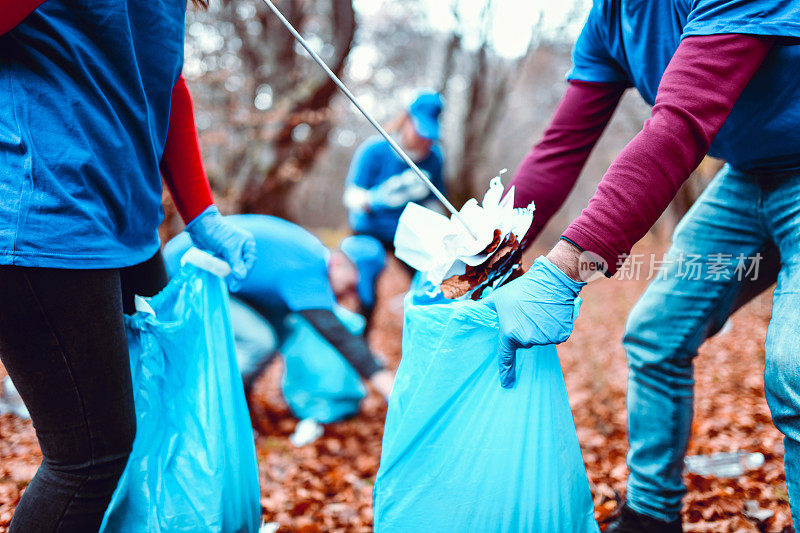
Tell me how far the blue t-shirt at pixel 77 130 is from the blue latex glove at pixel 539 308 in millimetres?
819

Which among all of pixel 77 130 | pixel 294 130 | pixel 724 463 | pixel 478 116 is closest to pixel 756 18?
pixel 77 130

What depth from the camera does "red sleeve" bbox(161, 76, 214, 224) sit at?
149 cm

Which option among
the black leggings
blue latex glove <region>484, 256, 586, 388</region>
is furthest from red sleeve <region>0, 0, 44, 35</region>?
blue latex glove <region>484, 256, 586, 388</region>

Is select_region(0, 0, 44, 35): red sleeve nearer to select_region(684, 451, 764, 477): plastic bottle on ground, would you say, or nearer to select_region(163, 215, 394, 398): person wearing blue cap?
select_region(163, 215, 394, 398): person wearing blue cap

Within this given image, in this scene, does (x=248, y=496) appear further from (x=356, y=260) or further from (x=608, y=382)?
(x=608, y=382)

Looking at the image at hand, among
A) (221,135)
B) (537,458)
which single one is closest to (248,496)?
(537,458)

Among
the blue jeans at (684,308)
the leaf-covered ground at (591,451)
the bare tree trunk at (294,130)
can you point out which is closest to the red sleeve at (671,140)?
the blue jeans at (684,308)

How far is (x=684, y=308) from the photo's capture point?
1.51 m

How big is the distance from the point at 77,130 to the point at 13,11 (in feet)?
0.70

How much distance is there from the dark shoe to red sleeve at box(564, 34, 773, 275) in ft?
3.01

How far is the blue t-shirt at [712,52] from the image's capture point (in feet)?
3.38

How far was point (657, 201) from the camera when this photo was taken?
108 cm

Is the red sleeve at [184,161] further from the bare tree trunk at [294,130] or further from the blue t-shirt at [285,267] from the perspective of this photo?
the bare tree trunk at [294,130]

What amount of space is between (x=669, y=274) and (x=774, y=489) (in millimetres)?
1000
